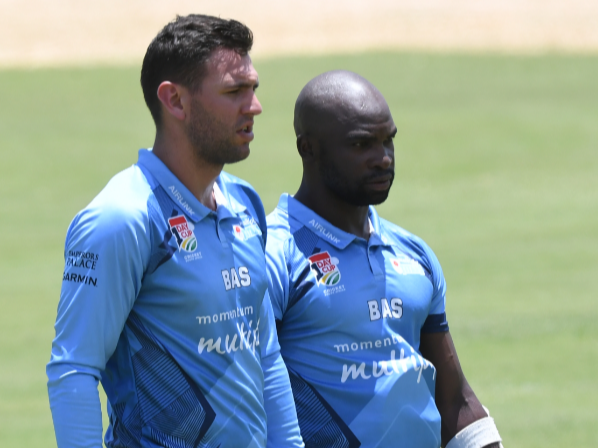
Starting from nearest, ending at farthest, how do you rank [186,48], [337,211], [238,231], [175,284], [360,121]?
1. [175,284]
2. [186,48]
3. [238,231]
4. [360,121]
5. [337,211]

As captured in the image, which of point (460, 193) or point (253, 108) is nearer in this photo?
point (253, 108)

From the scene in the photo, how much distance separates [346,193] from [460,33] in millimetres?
26237

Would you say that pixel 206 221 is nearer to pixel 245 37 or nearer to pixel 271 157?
pixel 245 37

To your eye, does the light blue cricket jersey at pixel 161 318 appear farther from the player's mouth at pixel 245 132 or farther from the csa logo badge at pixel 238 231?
the player's mouth at pixel 245 132

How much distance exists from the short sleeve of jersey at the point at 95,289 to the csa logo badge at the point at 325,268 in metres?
1.10

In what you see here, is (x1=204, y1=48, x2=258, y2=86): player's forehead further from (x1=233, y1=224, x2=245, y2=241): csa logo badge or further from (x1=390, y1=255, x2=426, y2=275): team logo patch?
(x1=390, y1=255, x2=426, y2=275): team logo patch

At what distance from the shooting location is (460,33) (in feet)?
96.9

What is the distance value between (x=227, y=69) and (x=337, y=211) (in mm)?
1019

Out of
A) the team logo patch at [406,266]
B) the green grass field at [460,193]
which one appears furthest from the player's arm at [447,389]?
the green grass field at [460,193]

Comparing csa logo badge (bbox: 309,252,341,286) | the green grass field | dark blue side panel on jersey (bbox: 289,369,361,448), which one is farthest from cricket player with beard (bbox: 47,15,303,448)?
the green grass field

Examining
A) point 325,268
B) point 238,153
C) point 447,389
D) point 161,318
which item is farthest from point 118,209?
point 447,389

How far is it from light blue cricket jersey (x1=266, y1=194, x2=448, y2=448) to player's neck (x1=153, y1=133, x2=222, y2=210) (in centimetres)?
63

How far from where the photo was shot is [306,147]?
4.28 meters

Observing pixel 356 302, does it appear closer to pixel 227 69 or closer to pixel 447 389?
pixel 447 389
